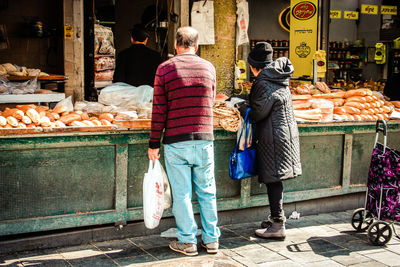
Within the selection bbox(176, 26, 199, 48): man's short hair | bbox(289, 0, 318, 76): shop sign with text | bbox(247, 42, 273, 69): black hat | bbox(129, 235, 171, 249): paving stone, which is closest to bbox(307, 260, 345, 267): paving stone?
bbox(129, 235, 171, 249): paving stone

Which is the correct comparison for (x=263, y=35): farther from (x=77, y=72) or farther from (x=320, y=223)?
(x=320, y=223)

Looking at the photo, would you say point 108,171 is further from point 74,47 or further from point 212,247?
point 74,47

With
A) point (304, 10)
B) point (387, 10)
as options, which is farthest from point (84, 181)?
point (387, 10)

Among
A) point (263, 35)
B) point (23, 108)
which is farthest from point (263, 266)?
point (263, 35)

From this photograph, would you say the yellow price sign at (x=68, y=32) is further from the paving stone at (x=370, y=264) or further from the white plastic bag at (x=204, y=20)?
the paving stone at (x=370, y=264)

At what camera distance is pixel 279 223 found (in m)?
4.66

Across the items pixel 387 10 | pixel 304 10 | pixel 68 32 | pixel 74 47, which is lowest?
pixel 74 47

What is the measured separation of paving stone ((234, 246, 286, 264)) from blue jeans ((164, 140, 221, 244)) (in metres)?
0.33

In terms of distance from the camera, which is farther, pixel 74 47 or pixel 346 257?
pixel 74 47

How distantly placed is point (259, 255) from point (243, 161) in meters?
0.90

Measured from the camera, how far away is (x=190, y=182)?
160 inches

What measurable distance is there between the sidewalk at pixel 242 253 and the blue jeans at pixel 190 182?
241 mm

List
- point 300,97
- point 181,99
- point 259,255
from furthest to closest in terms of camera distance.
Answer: point 300,97
point 259,255
point 181,99

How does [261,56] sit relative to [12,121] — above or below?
above
